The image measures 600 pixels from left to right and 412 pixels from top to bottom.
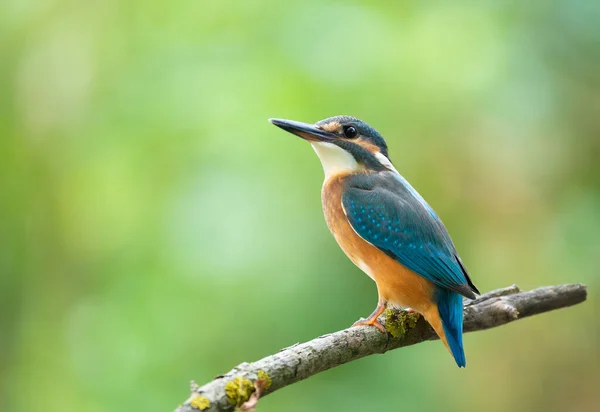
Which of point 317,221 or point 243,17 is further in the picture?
point 243,17

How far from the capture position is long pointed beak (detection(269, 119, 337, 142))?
104 inches

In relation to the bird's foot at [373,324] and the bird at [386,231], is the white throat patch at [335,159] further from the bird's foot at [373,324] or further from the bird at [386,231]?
the bird's foot at [373,324]

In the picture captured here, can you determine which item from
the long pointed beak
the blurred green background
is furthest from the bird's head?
the blurred green background

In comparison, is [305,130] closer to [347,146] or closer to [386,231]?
[347,146]

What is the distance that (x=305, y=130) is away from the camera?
2719 mm

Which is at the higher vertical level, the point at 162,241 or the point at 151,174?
the point at 151,174

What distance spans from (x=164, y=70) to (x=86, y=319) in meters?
1.65

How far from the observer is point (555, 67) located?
427 cm

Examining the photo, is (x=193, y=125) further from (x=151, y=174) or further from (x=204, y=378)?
(x=204, y=378)

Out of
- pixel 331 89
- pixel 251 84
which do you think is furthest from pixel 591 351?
pixel 251 84

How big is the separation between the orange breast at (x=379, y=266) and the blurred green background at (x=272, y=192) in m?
1.13

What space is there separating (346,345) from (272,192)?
2002mm

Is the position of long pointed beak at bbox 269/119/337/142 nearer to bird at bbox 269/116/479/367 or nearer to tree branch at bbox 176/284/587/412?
bird at bbox 269/116/479/367

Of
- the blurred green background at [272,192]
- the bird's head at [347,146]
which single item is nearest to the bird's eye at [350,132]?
the bird's head at [347,146]
